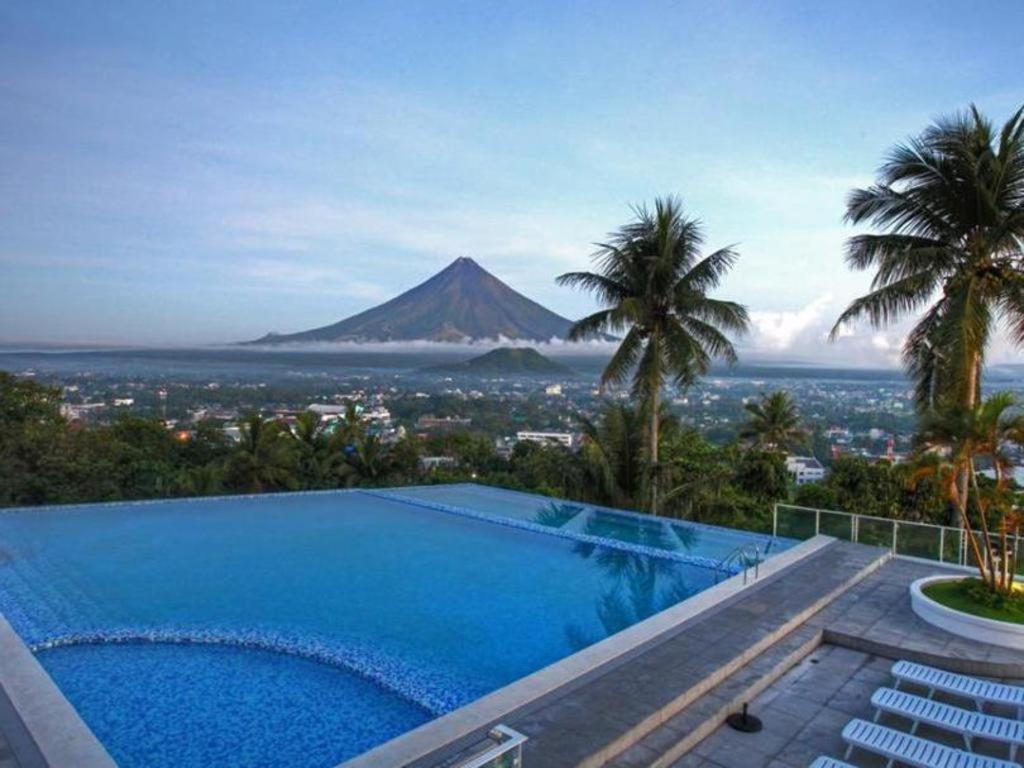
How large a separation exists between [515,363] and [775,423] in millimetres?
26558

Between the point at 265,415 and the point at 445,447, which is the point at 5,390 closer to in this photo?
the point at 265,415

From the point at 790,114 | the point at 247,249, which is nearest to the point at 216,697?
the point at 790,114

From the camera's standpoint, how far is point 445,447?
84.1 feet

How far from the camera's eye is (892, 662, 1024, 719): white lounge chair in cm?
533

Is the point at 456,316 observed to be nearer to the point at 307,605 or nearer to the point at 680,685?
the point at 307,605

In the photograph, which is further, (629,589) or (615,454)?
(615,454)

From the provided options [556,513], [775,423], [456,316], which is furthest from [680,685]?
[456,316]

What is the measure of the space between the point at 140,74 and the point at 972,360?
18497 mm

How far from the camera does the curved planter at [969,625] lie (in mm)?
6656

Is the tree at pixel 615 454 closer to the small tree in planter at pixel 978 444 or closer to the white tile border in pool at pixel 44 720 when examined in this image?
the small tree in planter at pixel 978 444

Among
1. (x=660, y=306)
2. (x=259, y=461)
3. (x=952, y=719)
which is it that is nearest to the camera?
(x=952, y=719)

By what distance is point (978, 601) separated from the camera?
7312mm

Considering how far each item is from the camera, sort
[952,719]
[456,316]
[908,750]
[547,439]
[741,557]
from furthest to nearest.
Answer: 1. [456,316]
2. [547,439]
3. [741,557]
4. [952,719]
5. [908,750]

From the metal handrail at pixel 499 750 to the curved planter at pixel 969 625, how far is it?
18.8 feet
